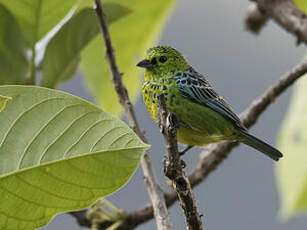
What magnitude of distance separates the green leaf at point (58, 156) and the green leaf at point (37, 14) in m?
1.20

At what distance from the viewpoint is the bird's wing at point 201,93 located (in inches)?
125

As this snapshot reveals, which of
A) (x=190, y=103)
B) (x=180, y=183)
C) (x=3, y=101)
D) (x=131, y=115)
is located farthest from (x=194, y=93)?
(x=3, y=101)

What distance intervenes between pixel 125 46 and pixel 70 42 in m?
0.75

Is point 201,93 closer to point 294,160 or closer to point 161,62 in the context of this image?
point 161,62

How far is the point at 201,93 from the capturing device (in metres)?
3.26

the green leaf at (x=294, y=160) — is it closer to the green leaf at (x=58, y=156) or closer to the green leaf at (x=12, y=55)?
the green leaf at (x=58, y=156)

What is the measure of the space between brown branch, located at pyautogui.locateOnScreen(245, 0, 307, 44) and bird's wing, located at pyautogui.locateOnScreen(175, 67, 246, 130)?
567 millimetres

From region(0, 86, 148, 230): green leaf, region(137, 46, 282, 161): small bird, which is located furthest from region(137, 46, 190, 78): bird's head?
region(0, 86, 148, 230): green leaf

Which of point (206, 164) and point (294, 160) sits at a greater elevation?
point (206, 164)

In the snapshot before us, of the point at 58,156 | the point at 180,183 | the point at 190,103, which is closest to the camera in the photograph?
the point at 58,156

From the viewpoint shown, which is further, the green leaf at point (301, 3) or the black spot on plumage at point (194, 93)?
the green leaf at point (301, 3)

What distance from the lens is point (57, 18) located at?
2725mm

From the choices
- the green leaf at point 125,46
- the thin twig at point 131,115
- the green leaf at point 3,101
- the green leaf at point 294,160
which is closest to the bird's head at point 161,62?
the green leaf at point 125,46

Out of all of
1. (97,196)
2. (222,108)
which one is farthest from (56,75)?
(97,196)
